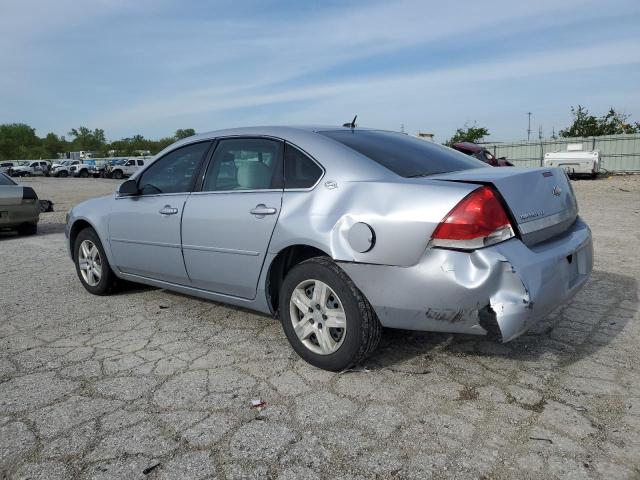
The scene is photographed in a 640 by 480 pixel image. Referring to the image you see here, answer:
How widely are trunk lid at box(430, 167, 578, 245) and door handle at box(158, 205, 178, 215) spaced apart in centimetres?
197

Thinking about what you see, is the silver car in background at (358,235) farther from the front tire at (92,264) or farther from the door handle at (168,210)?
the front tire at (92,264)

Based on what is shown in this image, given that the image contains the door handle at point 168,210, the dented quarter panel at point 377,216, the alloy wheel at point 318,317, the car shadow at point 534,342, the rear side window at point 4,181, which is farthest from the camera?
the rear side window at point 4,181

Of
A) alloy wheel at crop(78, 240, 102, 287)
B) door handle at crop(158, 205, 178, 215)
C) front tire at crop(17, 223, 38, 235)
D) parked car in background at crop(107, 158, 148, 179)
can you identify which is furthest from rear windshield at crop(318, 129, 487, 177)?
parked car in background at crop(107, 158, 148, 179)

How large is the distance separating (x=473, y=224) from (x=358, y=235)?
60 cm

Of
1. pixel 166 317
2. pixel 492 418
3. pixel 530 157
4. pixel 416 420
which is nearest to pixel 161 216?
pixel 166 317

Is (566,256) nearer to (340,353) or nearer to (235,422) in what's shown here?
(340,353)

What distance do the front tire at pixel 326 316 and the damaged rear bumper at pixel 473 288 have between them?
0.08 meters

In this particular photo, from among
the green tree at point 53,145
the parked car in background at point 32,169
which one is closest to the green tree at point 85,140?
the green tree at point 53,145

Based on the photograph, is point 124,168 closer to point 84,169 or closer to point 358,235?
point 84,169

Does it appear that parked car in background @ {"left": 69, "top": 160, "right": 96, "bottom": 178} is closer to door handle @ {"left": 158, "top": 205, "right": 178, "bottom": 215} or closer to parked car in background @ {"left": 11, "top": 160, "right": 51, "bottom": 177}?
parked car in background @ {"left": 11, "top": 160, "right": 51, "bottom": 177}

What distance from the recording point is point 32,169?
52906mm

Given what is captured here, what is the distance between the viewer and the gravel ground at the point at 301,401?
2260mm

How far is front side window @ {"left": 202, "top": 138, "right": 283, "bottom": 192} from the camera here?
3469mm

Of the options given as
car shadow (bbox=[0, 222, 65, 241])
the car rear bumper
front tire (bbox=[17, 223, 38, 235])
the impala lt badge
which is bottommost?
car shadow (bbox=[0, 222, 65, 241])
